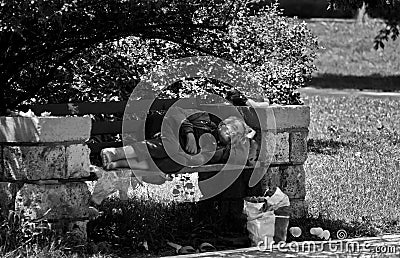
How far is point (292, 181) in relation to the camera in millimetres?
6816

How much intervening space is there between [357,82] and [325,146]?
950 cm

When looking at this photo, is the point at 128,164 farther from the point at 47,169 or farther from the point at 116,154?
the point at 47,169

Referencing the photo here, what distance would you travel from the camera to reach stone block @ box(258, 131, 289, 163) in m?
6.66

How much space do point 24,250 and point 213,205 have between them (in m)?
1.82

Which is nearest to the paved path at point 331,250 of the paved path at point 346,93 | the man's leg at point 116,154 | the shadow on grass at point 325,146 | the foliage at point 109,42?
the man's leg at point 116,154

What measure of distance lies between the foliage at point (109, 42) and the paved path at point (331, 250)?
1.75 meters

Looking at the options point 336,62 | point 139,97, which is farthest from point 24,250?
point 336,62

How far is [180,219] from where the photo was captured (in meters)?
6.91

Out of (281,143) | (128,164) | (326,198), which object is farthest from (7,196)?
(326,198)

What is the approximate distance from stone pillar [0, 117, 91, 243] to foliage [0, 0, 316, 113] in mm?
656

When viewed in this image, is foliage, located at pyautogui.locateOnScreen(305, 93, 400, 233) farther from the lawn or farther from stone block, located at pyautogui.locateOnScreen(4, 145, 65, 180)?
stone block, located at pyautogui.locateOnScreen(4, 145, 65, 180)

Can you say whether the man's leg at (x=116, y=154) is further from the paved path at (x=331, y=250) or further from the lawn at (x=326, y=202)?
the paved path at (x=331, y=250)

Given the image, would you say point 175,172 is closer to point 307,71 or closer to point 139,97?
point 139,97

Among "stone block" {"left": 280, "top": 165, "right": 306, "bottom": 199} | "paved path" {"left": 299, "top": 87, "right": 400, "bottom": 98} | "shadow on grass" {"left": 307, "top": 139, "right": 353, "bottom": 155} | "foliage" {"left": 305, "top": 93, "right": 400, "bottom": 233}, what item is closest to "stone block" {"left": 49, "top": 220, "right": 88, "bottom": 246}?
"stone block" {"left": 280, "top": 165, "right": 306, "bottom": 199}
